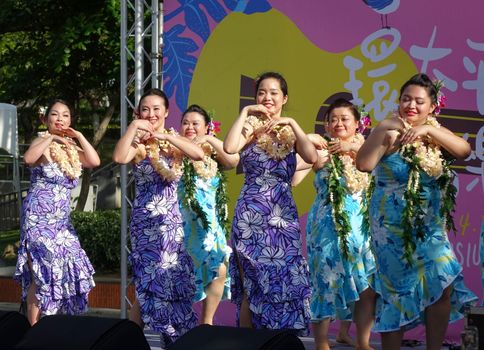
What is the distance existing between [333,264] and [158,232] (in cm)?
110

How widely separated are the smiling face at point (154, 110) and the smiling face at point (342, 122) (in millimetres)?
1056

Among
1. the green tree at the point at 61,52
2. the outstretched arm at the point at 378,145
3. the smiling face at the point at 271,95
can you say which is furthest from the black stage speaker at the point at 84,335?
the green tree at the point at 61,52

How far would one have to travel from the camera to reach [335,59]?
7.74 metres

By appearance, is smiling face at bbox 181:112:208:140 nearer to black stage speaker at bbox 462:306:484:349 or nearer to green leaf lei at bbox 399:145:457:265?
green leaf lei at bbox 399:145:457:265

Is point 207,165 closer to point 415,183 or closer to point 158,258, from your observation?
point 158,258

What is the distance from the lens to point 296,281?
5777mm

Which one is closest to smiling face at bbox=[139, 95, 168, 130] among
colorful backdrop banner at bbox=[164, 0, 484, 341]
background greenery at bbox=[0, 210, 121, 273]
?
colorful backdrop banner at bbox=[164, 0, 484, 341]

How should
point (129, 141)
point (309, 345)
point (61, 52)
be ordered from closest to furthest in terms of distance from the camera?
point (129, 141), point (309, 345), point (61, 52)

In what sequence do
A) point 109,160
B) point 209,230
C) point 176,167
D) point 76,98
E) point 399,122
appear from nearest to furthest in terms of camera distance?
1. point 399,122
2. point 176,167
3. point 209,230
4. point 76,98
5. point 109,160

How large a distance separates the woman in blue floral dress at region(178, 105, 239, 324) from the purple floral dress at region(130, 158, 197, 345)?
403 mm

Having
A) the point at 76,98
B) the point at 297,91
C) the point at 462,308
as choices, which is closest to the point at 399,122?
the point at 462,308

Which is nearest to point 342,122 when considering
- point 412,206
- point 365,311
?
point 365,311

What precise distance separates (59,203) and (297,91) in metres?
1.97

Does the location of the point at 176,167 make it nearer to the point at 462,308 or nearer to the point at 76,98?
the point at 462,308
